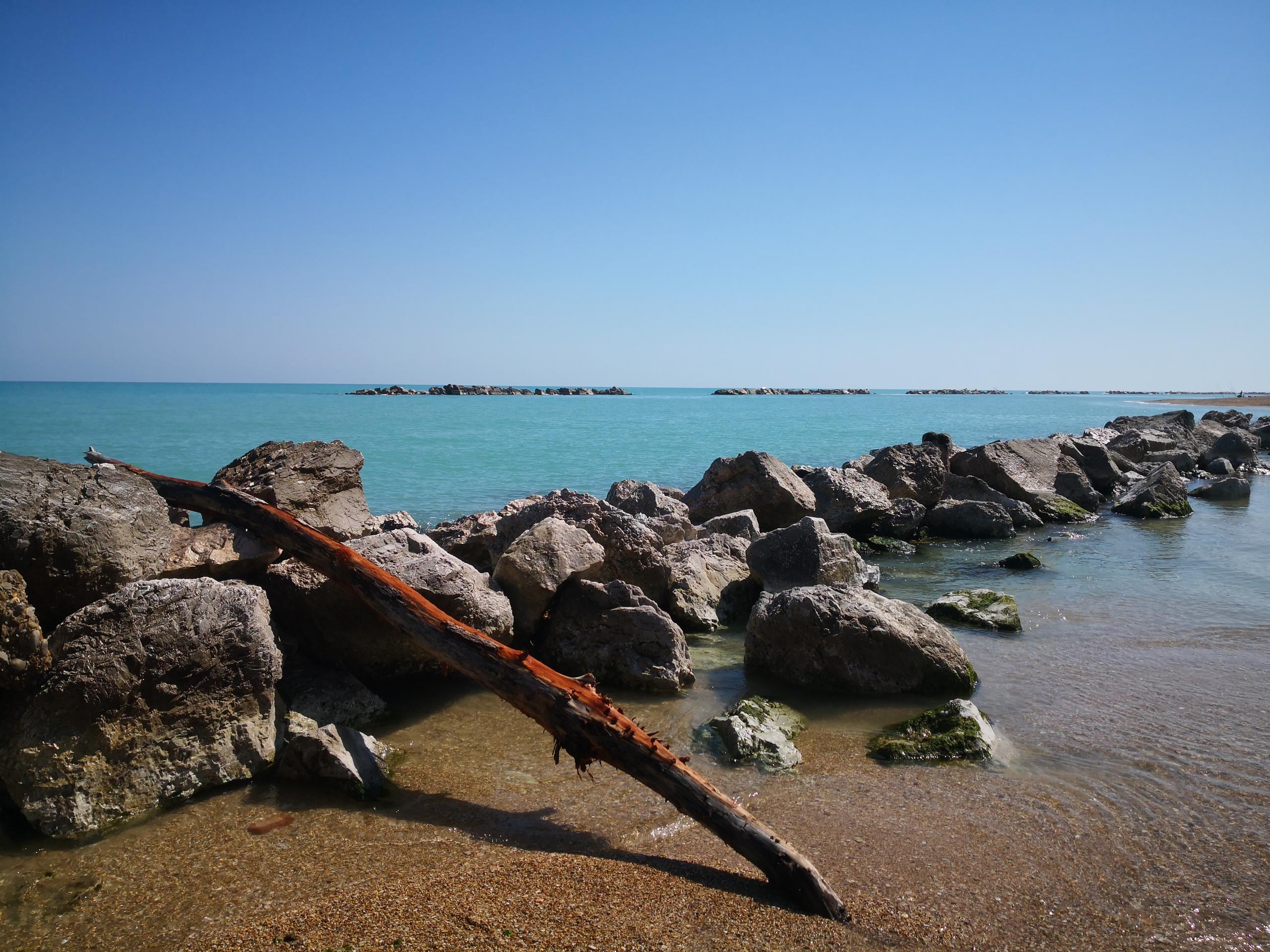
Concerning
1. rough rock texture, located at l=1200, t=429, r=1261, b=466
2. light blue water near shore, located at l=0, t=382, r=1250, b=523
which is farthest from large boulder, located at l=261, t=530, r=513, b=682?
rough rock texture, located at l=1200, t=429, r=1261, b=466

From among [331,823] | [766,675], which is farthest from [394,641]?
[766,675]

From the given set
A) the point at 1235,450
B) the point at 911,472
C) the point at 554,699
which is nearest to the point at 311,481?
the point at 554,699

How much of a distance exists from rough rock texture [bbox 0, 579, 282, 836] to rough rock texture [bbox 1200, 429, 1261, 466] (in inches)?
1320

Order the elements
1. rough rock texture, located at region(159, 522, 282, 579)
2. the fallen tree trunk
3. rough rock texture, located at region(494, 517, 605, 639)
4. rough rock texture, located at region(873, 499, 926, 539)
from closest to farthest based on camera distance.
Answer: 1. the fallen tree trunk
2. rough rock texture, located at region(159, 522, 282, 579)
3. rough rock texture, located at region(494, 517, 605, 639)
4. rough rock texture, located at region(873, 499, 926, 539)

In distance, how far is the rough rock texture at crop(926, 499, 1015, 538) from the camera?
15664 millimetres

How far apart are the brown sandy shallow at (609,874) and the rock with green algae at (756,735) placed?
31cm

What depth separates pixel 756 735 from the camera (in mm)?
5914

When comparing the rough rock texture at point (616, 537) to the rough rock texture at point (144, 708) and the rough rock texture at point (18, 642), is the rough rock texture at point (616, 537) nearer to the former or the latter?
the rough rock texture at point (144, 708)

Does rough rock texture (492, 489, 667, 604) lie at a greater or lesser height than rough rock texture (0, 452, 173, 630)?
lesser

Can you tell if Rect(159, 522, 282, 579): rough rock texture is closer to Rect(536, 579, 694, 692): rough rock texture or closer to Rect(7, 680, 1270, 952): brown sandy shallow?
Rect(7, 680, 1270, 952): brown sandy shallow

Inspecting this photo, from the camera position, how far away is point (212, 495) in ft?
23.8

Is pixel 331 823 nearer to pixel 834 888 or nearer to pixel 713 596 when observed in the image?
pixel 834 888

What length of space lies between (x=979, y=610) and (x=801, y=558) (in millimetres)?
2205

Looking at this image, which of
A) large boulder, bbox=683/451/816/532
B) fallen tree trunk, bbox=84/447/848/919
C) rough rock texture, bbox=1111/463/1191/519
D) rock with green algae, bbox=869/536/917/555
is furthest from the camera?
rough rock texture, bbox=1111/463/1191/519
